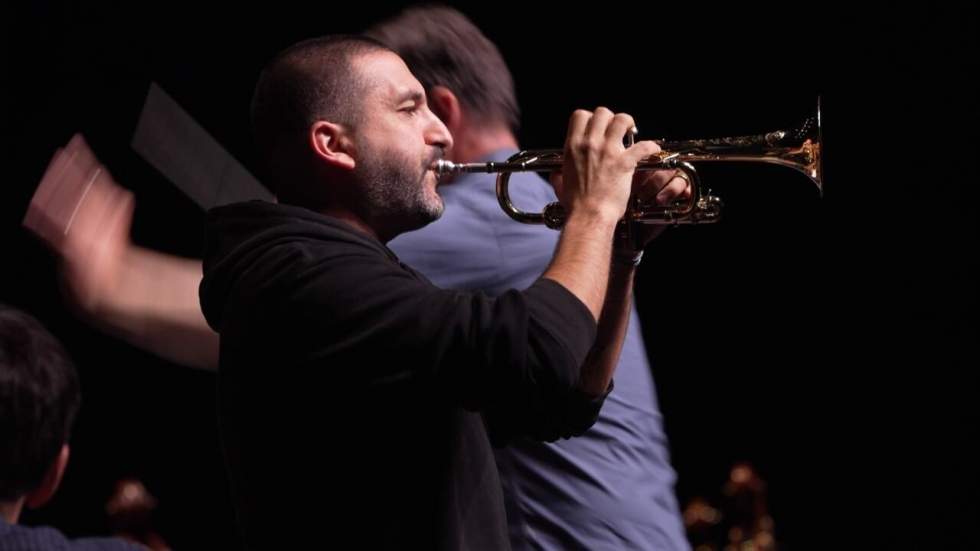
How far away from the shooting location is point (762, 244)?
4.36m

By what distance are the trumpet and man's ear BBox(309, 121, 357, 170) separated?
141 millimetres

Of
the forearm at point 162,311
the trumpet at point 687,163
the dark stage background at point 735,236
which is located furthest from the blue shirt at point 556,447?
the dark stage background at point 735,236

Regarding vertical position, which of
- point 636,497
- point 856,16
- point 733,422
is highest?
point 856,16

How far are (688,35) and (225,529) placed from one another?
238cm

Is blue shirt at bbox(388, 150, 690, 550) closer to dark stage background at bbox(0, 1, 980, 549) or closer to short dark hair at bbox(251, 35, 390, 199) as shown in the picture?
short dark hair at bbox(251, 35, 390, 199)

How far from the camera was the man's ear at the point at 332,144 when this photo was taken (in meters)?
1.74

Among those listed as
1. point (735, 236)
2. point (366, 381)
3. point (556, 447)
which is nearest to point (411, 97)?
point (366, 381)

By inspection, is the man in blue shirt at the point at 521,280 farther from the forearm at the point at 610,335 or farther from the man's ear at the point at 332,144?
the man's ear at the point at 332,144

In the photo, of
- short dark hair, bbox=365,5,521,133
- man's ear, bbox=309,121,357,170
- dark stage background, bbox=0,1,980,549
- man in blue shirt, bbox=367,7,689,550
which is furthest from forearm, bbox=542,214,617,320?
dark stage background, bbox=0,1,980,549

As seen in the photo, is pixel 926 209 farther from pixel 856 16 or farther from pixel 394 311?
pixel 394 311

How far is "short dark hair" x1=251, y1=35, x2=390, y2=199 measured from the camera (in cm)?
177

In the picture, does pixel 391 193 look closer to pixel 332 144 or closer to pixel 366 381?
pixel 332 144

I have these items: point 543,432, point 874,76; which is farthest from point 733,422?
point 543,432

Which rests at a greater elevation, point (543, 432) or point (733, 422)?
point (543, 432)
